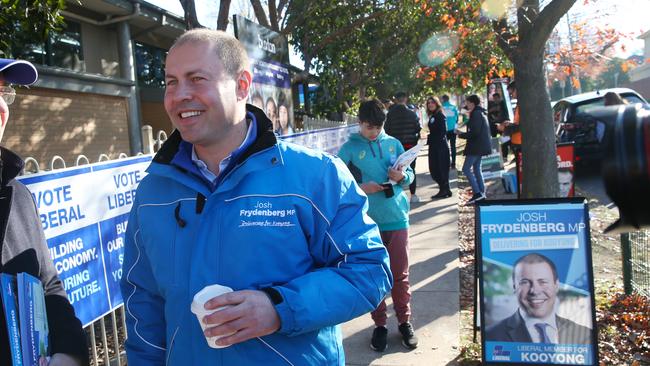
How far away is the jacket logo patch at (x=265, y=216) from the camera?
1.83 metres

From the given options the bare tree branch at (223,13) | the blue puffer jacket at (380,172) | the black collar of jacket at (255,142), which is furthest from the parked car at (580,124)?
the black collar of jacket at (255,142)

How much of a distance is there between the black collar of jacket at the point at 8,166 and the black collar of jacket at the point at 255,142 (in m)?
0.47

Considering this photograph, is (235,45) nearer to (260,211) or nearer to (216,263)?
(260,211)

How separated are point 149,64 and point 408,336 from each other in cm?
1570

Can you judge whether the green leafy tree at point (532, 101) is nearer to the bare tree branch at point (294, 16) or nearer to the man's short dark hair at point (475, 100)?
the man's short dark hair at point (475, 100)

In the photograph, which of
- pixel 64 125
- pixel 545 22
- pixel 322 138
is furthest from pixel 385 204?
pixel 64 125

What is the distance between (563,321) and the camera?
12.1ft

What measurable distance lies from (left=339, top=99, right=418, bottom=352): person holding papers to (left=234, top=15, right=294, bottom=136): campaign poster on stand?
191cm

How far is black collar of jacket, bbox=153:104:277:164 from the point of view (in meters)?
1.97

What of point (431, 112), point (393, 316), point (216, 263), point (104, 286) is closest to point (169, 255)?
point (216, 263)

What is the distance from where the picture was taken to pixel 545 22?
5684 millimetres

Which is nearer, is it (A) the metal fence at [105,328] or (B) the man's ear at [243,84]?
(B) the man's ear at [243,84]

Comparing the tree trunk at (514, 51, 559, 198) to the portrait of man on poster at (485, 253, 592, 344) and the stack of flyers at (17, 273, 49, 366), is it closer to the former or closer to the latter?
the portrait of man on poster at (485, 253, 592, 344)

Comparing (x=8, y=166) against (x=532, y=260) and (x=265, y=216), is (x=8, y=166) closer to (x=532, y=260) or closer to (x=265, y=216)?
(x=265, y=216)
